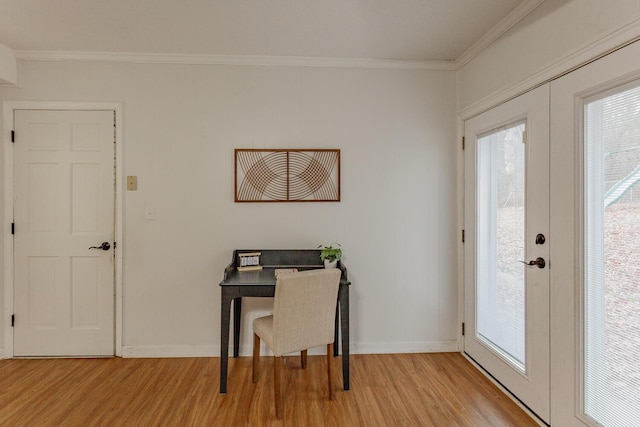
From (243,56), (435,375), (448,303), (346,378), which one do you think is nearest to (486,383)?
(435,375)

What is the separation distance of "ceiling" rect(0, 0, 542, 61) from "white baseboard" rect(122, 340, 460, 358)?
2411 millimetres

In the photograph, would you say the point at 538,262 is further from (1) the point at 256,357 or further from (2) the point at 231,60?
(2) the point at 231,60

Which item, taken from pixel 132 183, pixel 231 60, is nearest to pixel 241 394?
pixel 132 183

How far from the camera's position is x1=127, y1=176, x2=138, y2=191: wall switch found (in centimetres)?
282

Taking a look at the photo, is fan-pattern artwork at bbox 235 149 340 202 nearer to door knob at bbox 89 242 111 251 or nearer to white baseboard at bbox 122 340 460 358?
door knob at bbox 89 242 111 251

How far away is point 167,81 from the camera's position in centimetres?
284

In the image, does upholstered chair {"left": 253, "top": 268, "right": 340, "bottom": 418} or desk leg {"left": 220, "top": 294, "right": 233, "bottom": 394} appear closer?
upholstered chair {"left": 253, "top": 268, "right": 340, "bottom": 418}

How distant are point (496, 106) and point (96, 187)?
3135 millimetres

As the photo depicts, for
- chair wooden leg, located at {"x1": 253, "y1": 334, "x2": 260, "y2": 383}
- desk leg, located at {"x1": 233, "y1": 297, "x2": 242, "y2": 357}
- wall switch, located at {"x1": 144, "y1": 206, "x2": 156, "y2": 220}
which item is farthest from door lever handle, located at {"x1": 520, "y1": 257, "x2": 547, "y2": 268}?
wall switch, located at {"x1": 144, "y1": 206, "x2": 156, "y2": 220}

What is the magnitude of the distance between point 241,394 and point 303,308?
758 millimetres

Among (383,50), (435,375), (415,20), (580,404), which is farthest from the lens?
(383,50)

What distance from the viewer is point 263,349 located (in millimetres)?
2846

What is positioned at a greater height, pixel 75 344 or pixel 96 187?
A: pixel 96 187

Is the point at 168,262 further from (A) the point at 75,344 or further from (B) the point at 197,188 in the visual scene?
(A) the point at 75,344
